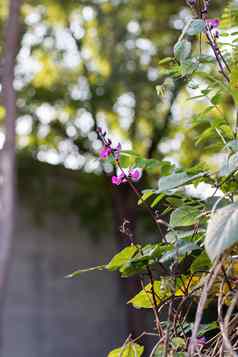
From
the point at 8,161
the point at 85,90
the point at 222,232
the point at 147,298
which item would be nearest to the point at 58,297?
the point at 85,90

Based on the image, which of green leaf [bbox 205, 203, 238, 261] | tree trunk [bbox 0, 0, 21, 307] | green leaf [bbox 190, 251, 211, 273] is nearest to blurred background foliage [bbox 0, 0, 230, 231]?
tree trunk [bbox 0, 0, 21, 307]

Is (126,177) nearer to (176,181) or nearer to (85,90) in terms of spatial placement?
(176,181)

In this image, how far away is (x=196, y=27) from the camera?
2.94 feet

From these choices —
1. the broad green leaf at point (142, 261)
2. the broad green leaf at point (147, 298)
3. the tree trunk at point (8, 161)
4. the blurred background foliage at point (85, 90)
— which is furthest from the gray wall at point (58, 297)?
the broad green leaf at point (142, 261)

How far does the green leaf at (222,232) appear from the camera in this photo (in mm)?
639

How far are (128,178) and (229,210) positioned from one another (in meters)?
0.25

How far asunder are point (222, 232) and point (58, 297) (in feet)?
17.1

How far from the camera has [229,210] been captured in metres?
0.68

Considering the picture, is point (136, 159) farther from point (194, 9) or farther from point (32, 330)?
point (32, 330)

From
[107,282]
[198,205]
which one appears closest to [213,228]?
[198,205]

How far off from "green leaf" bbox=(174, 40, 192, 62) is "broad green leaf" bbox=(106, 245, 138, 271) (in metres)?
0.28

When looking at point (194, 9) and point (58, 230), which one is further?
point (58, 230)

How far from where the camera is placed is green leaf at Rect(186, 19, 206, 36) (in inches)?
35.0

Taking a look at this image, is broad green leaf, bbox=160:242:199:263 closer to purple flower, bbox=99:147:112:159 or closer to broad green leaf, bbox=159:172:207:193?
broad green leaf, bbox=159:172:207:193
